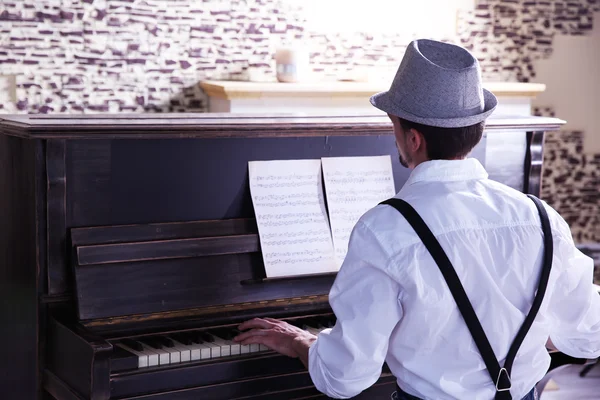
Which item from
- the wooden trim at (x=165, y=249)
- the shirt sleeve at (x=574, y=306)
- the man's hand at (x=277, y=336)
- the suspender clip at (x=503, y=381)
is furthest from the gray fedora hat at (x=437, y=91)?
the wooden trim at (x=165, y=249)

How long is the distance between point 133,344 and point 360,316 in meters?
0.80

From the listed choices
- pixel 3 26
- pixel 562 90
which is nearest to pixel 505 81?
pixel 562 90

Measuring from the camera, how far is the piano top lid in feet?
7.56

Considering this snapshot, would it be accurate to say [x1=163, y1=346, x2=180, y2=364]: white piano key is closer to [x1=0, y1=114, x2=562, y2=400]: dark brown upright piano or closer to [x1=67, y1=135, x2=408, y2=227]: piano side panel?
[x1=0, y1=114, x2=562, y2=400]: dark brown upright piano

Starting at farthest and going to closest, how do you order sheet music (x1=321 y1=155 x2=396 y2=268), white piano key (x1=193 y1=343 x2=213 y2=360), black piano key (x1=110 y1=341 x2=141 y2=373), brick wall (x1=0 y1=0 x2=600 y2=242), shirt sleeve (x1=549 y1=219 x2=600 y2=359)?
1. brick wall (x1=0 y1=0 x2=600 y2=242)
2. sheet music (x1=321 y1=155 x2=396 y2=268)
3. white piano key (x1=193 y1=343 x2=213 y2=360)
4. black piano key (x1=110 y1=341 x2=141 y2=373)
5. shirt sleeve (x1=549 y1=219 x2=600 y2=359)

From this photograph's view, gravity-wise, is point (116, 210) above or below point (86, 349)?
above

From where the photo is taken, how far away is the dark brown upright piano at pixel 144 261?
7.42 feet

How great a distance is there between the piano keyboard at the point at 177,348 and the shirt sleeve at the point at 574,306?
2.35ft

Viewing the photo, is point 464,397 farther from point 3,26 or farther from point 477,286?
point 3,26

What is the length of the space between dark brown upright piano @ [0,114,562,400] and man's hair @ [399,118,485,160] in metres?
0.80

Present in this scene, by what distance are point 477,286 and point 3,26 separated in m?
3.70

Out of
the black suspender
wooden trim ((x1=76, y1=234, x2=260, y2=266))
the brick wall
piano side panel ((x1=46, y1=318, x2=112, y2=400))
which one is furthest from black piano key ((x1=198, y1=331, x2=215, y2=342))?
the brick wall

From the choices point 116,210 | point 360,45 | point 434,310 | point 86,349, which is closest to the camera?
point 434,310

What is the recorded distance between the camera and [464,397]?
182 centimetres
